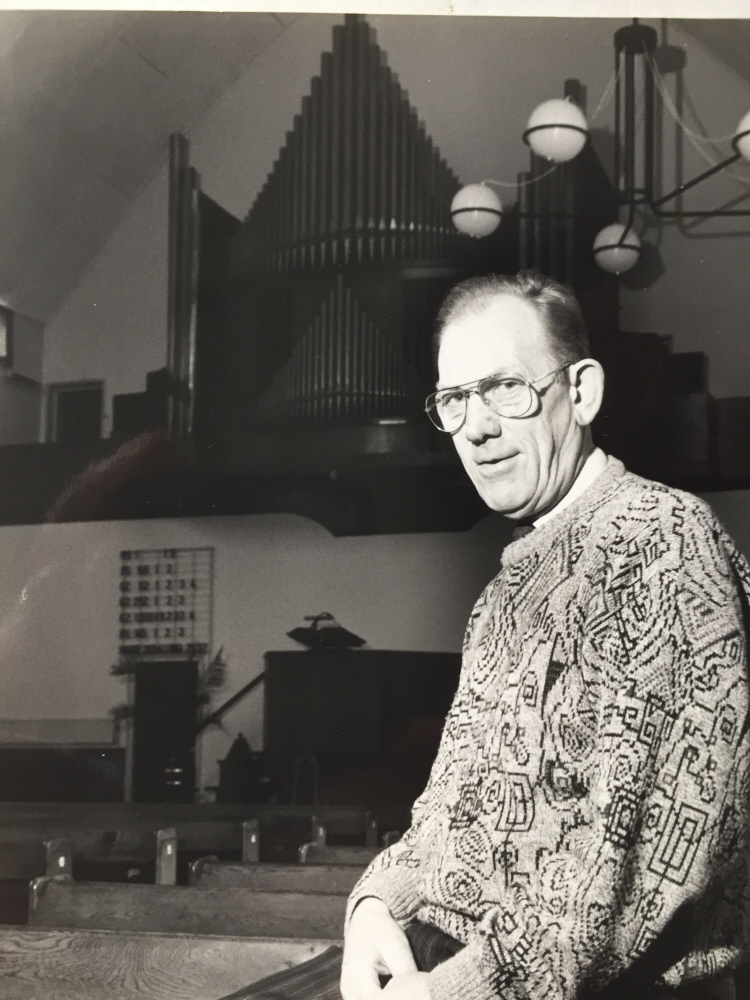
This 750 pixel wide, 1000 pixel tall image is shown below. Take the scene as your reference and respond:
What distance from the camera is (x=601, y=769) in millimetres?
826

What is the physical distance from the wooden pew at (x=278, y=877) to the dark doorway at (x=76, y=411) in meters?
1.11

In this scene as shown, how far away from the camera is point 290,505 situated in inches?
126

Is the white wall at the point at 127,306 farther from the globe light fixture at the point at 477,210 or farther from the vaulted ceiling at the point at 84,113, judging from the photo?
the globe light fixture at the point at 477,210

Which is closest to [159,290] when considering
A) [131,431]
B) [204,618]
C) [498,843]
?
[131,431]

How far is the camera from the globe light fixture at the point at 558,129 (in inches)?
89.4

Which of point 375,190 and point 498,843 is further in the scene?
point 375,190

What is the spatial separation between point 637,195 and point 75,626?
6.00ft

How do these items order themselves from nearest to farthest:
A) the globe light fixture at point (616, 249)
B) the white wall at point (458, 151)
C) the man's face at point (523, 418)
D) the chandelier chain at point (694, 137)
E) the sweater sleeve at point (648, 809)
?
the sweater sleeve at point (648, 809) < the man's face at point (523, 418) < the white wall at point (458, 151) < the chandelier chain at point (694, 137) < the globe light fixture at point (616, 249)

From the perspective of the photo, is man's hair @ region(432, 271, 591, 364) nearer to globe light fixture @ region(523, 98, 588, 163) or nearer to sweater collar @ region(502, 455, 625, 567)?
sweater collar @ region(502, 455, 625, 567)

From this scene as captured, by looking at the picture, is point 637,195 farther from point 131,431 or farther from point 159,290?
point 131,431

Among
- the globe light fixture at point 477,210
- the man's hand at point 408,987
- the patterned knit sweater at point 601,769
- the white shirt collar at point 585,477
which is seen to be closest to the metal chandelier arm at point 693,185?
the globe light fixture at point 477,210

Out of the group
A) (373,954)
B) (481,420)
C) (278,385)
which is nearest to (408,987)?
(373,954)

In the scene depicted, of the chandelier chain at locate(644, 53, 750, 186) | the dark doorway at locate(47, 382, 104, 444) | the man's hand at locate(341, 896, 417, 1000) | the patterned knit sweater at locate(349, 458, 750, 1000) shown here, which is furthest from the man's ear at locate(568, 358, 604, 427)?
the dark doorway at locate(47, 382, 104, 444)

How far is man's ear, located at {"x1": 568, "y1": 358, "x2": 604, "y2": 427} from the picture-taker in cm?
112
